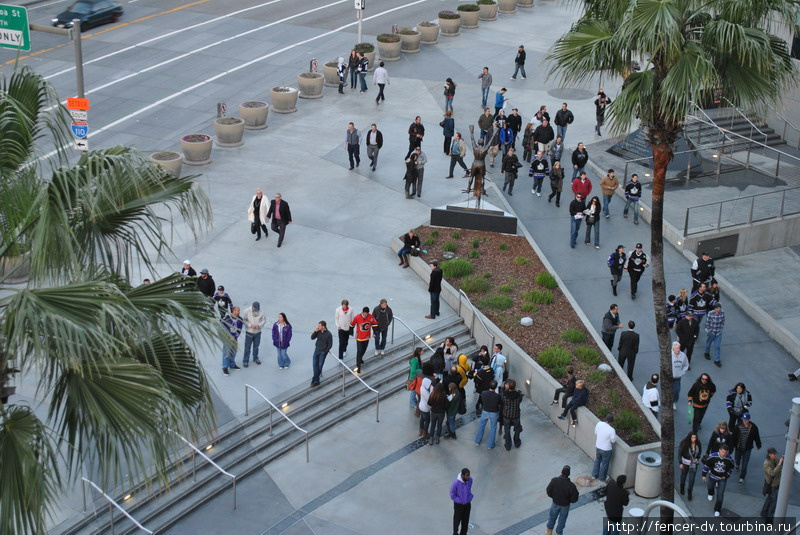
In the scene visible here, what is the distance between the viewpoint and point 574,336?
23.0m

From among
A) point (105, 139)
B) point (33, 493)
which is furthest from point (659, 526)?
point (105, 139)

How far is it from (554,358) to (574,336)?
112cm

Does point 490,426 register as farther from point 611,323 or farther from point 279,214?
point 279,214

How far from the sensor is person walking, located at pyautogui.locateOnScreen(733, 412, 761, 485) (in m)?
19.2

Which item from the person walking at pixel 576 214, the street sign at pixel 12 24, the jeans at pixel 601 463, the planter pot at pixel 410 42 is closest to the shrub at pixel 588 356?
the jeans at pixel 601 463

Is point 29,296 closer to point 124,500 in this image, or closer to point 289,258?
point 124,500

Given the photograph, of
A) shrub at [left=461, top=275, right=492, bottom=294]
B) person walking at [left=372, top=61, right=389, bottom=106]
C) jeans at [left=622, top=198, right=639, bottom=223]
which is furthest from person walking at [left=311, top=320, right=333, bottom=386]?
person walking at [left=372, top=61, right=389, bottom=106]

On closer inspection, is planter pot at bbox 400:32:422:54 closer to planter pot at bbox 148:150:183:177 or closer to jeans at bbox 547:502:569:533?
planter pot at bbox 148:150:183:177

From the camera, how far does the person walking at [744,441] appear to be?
755 inches

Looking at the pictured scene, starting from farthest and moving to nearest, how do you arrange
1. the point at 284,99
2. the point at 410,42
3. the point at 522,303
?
the point at 410,42 < the point at 284,99 < the point at 522,303

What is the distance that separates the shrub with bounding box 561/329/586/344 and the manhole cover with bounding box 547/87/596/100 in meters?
18.3

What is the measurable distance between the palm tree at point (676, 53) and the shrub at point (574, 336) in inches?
279

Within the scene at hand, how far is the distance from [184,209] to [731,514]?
12.8 m

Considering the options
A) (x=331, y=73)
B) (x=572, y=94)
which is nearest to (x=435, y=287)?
(x=331, y=73)
